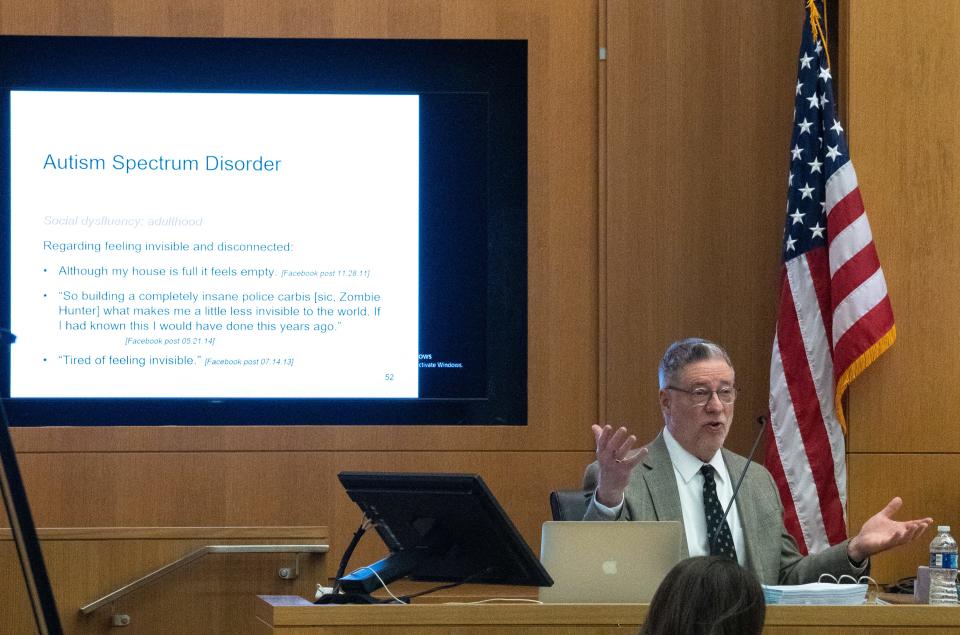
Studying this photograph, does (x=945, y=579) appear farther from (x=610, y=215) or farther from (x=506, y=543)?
(x=610, y=215)

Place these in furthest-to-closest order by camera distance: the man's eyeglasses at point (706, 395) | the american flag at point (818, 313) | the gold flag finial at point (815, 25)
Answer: the gold flag finial at point (815, 25) < the american flag at point (818, 313) < the man's eyeglasses at point (706, 395)

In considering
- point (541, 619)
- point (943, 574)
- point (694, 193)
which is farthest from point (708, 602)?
point (694, 193)

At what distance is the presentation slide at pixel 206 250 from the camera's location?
575cm

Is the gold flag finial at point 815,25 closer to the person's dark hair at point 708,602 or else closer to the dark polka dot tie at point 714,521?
the dark polka dot tie at point 714,521

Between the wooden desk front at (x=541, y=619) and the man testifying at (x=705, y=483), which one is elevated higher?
the man testifying at (x=705, y=483)

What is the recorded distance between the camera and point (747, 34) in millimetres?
5848

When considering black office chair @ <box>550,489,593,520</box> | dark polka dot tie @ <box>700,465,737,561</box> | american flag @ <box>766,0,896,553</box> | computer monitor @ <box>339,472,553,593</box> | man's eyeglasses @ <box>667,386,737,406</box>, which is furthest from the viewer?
american flag @ <box>766,0,896,553</box>

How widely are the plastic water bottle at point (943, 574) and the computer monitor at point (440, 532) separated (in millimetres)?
1084

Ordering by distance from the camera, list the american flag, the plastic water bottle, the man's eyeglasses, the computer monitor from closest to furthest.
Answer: the computer monitor → the plastic water bottle → the man's eyeglasses → the american flag

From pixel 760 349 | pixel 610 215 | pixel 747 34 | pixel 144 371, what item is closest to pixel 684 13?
pixel 747 34

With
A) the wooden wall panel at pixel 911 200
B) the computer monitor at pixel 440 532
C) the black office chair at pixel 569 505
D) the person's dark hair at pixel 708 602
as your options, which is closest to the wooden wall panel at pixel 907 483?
the wooden wall panel at pixel 911 200

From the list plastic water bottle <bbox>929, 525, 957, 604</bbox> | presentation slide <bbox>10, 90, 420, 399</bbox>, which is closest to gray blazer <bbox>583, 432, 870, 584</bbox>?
plastic water bottle <bbox>929, 525, 957, 604</bbox>

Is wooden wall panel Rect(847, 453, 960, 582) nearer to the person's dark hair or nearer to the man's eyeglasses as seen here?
the man's eyeglasses

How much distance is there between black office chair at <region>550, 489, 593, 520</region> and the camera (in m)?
4.36
